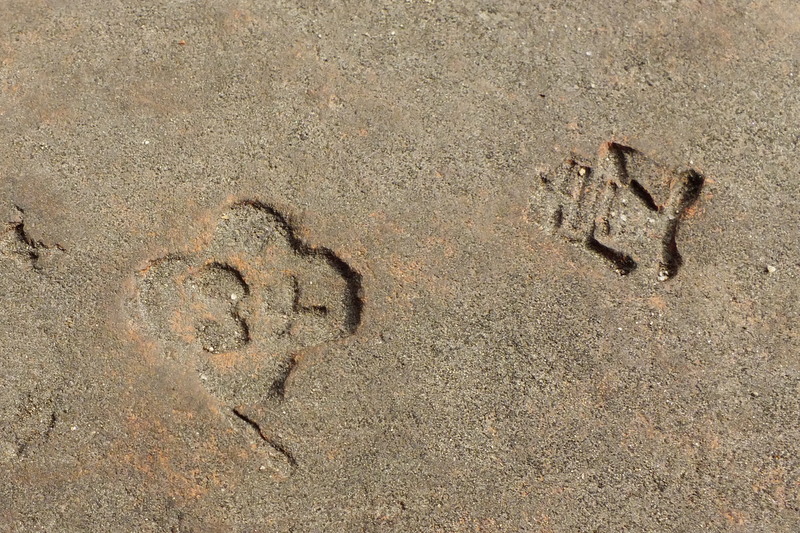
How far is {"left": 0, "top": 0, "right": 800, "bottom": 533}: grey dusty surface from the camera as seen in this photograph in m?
2.30

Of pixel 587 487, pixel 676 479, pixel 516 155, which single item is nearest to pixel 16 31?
pixel 516 155

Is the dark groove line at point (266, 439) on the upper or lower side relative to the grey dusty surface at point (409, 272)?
lower

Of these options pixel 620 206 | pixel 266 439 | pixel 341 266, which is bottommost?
pixel 266 439

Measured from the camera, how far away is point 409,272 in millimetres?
2361

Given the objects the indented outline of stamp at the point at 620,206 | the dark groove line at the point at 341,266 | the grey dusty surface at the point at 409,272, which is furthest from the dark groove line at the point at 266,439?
the indented outline of stamp at the point at 620,206

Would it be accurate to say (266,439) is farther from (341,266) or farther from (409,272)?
(409,272)

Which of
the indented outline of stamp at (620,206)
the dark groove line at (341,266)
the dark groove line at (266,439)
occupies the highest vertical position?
the indented outline of stamp at (620,206)

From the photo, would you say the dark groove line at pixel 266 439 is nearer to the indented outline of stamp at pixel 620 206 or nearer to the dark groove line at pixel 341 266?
the dark groove line at pixel 341 266

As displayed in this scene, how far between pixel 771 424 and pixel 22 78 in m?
3.76

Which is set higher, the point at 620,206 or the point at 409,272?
the point at 620,206

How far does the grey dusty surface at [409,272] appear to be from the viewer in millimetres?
2301

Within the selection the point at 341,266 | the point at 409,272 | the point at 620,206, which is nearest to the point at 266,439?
the point at 341,266

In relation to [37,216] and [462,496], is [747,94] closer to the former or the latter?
[462,496]

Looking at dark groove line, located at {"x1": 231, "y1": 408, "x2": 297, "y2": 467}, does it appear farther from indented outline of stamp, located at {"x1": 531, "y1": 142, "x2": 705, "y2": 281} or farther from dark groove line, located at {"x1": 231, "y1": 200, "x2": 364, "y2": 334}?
indented outline of stamp, located at {"x1": 531, "y1": 142, "x2": 705, "y2": 281}
